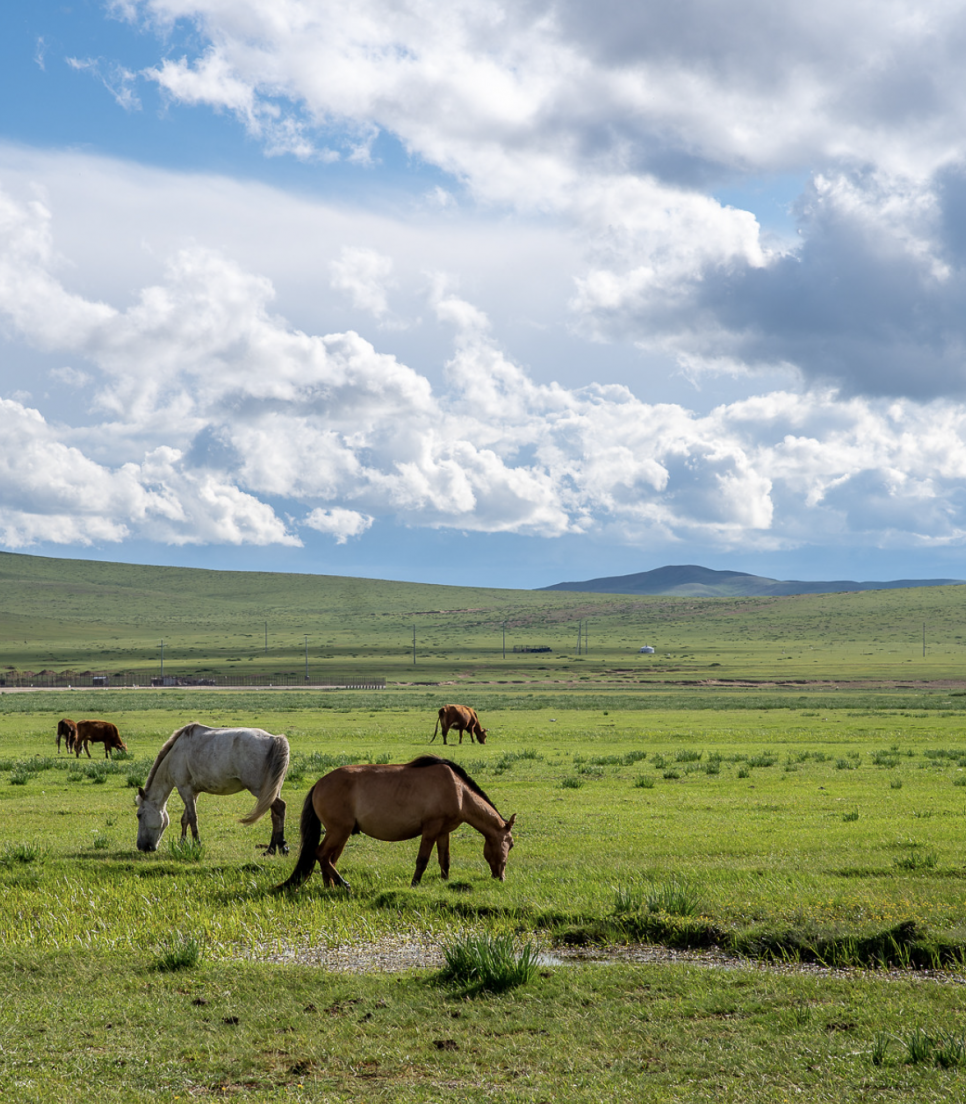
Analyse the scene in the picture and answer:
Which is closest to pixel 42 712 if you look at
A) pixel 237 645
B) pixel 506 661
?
pixel 506 661

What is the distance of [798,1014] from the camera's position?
751 cm

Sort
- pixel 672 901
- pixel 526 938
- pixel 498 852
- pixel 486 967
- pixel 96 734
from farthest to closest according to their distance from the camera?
pixel 96 734 < pixel 498 852 < pixel 672 901 < pixel 526 938 < pixel 486 967

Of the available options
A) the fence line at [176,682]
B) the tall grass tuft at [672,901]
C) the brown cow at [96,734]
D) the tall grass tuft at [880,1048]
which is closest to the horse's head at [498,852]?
the tall grass tuft at [672,901]

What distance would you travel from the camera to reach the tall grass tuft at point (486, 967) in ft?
27.1

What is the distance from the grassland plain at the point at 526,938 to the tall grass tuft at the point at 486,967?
0.58ft

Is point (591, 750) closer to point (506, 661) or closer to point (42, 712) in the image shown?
point (42, 712)

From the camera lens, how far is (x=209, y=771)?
1541 centimetres

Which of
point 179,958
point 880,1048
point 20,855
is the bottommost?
point 20,855

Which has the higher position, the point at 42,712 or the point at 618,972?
the point at 618,972

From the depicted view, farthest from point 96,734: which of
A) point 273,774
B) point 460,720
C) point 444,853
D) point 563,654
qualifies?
point 563,654

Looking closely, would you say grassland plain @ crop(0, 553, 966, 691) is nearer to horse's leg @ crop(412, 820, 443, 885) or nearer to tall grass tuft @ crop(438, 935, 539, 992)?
horse's leg @ crop(412, 820, 443, 885)

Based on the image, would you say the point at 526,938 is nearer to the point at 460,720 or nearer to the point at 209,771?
the point at 209,771

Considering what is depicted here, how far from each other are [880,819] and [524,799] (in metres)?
7.11

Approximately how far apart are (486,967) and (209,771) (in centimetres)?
838
